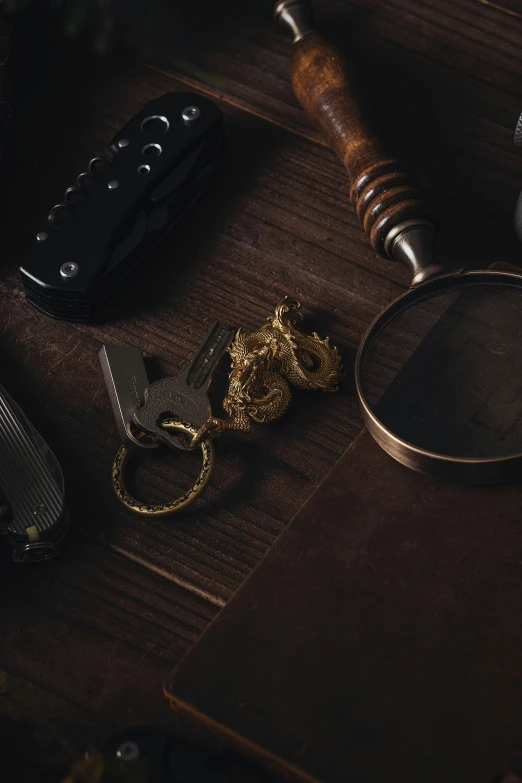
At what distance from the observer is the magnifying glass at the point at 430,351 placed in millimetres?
1103

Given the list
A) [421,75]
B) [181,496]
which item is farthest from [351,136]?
[181,496]

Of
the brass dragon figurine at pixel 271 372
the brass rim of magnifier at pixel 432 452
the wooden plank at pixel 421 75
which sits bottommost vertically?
the brass dragon figurine at pixel 271 372

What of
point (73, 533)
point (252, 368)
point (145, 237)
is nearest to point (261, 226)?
point (145, 237)

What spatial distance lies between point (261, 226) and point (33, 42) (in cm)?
50

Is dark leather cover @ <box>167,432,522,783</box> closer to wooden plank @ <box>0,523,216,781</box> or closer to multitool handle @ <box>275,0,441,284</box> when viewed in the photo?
wooden plank @ <box>0,523,216,781</box>

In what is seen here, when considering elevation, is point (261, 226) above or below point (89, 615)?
above

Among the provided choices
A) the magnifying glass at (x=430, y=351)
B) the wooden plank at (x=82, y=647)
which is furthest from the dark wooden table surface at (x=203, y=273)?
the magnifying glass at (x=430, y=351)

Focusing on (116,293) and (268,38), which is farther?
(268,38)

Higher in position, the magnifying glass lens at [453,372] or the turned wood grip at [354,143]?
the turned wood grip at [354,143]

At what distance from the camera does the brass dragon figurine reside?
1.25m

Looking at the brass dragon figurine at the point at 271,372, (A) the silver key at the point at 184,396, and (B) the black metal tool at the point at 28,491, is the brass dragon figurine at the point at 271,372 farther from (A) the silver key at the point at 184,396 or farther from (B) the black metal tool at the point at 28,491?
(B) the black metal tool at the point at 28,491

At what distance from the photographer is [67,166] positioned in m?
Result: 1.50

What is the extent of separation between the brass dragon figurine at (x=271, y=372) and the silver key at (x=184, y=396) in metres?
0.02

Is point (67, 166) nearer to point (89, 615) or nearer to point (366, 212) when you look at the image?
point (366, 212)
